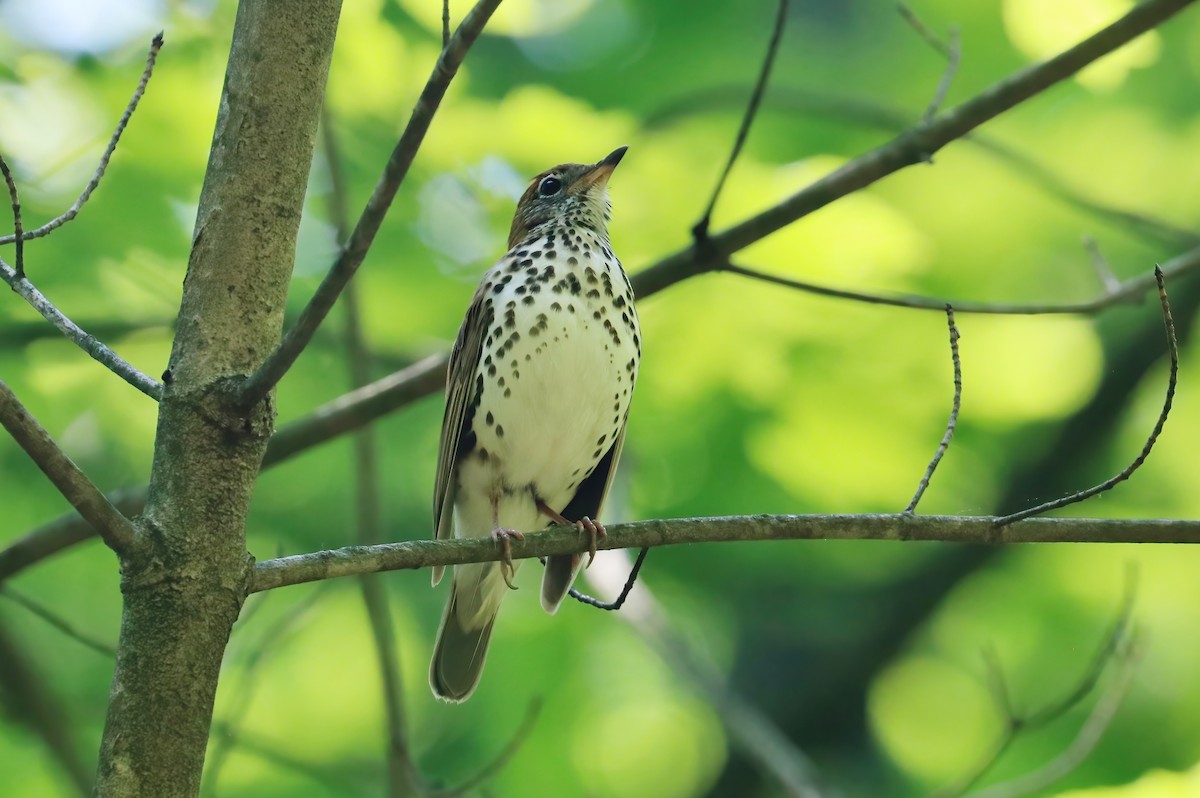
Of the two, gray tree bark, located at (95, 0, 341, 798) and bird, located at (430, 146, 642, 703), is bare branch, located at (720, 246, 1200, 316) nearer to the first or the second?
bird, located at (430, 146, 642, 703)

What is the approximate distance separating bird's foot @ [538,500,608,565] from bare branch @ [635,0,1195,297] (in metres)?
1.08

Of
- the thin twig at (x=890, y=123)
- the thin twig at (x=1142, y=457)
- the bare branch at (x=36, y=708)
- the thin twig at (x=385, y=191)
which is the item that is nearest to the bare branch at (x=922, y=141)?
the thin twig at (x=890, y=123)

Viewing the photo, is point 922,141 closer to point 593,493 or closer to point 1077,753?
point 593,493

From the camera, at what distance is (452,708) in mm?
9180

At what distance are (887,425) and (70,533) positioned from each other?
4637 millimetres

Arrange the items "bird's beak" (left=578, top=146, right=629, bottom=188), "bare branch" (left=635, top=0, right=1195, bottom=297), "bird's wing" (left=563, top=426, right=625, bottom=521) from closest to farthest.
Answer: "bare branch" (left=635, top=0, right=1195, bottom=297)
"bird's beak" (left=578, top=146, right=629, bottom=188)
"bird's wing" (left=563, top=426, right=625, bottom=521)

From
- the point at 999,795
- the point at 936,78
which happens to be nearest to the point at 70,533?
→ the point at 999,795

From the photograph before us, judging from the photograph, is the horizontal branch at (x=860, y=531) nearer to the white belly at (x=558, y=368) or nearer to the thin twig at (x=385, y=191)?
the thin twig at (x=385, y=191)

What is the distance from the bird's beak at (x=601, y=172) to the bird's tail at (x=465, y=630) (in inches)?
72.7

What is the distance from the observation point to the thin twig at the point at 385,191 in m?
3.09

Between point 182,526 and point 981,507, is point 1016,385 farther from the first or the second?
point 182,526

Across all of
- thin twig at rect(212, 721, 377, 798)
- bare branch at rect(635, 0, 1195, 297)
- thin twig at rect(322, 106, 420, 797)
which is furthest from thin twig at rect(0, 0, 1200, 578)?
thin twig at rect(212, 721, 377, 798)

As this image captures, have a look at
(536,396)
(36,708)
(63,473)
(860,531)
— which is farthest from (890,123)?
(36,708)

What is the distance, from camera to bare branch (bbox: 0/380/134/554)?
2826mm
